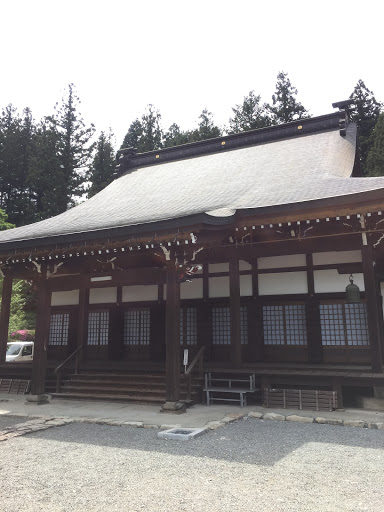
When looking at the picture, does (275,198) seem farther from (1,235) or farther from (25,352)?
(25,352)

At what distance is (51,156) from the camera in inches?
1328

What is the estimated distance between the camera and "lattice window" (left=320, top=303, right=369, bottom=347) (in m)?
9.81

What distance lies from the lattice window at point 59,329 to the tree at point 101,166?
68.6 feet

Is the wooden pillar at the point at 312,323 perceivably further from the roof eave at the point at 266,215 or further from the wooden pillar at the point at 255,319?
the roof eave at the point at 266,215

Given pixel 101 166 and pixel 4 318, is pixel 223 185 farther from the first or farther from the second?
pixel 101 166

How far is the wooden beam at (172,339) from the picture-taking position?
848 cm

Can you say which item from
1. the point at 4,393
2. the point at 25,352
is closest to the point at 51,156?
the point at 25,352

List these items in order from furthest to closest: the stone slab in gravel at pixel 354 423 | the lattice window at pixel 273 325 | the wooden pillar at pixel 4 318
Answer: the wooden pillar at pixel 4 318 → the lattice window at pixel 273 325 → the stone slab in gravel at pixel 354 423

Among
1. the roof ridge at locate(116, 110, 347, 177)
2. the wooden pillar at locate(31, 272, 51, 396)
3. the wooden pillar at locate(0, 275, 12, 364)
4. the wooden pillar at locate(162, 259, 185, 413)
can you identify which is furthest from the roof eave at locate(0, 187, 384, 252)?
the roof ridge at locate(116, 110, 347, 177)

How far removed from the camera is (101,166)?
35.5 metres

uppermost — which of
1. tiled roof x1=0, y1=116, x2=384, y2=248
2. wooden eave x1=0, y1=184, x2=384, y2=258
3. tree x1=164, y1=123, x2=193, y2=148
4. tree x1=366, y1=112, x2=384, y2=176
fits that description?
tree x1=164, y1=123, x2=193, y2=148

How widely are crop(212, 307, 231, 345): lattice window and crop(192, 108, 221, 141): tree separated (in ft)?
81.9

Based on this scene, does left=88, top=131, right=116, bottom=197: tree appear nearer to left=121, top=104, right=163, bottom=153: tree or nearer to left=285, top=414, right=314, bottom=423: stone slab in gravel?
left=121, top=104, right=163, bottom=153: tree

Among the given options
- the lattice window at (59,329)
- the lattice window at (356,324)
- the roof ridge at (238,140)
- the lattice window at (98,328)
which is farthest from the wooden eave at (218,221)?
the roof ridge at (238,140)
